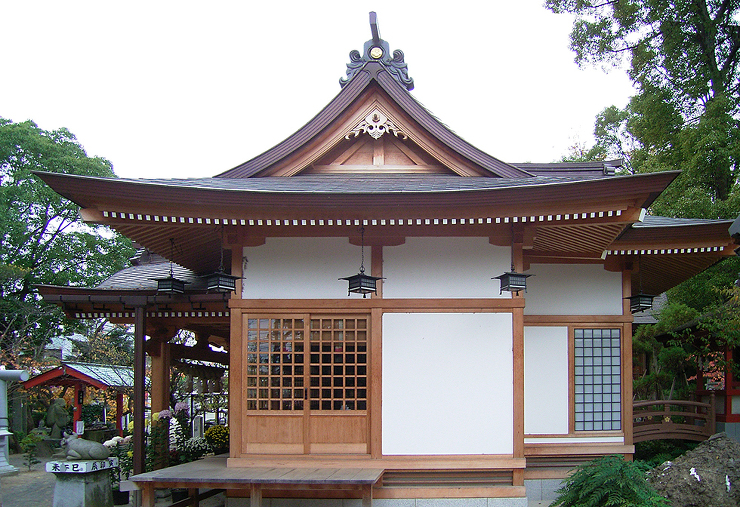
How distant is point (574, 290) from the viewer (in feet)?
32.0

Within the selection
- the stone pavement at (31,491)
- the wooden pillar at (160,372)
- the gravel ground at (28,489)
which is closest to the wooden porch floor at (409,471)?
the stone pavement at (31,491)

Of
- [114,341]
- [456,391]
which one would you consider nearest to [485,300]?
[456,391]

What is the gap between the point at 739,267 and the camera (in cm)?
1316

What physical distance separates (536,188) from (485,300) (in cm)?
165

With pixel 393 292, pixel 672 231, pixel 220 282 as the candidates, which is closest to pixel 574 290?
pixel 672 231

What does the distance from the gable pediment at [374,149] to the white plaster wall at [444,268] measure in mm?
1325

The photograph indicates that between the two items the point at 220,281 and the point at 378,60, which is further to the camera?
the point at 378,60

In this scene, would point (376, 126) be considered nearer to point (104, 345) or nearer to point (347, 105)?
point (347, 105)

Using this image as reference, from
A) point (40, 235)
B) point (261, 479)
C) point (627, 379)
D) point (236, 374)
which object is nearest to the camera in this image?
point (261, 479)

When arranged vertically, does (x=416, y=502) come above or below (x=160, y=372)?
below

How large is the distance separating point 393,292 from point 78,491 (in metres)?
4.86

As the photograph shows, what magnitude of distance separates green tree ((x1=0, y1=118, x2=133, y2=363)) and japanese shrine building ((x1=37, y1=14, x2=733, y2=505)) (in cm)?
1644

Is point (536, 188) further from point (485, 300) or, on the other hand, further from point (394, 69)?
point (394, 69)

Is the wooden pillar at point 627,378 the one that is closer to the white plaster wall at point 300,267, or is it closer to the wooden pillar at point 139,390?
the white plaster wall at point 300,267
